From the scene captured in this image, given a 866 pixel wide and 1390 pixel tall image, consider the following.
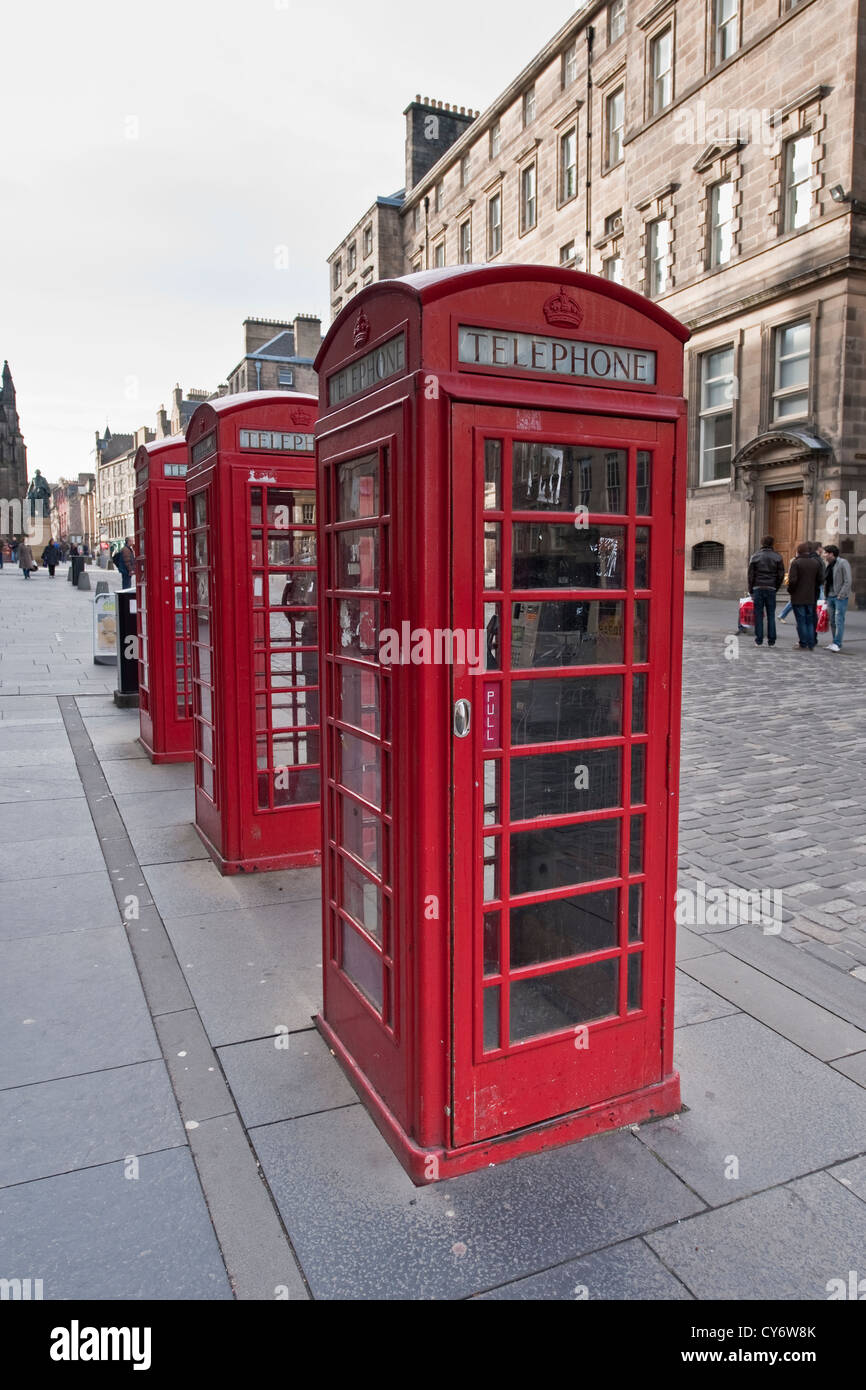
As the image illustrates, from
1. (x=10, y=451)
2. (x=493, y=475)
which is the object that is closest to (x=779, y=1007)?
(x=493, y=475)

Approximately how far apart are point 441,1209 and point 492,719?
140cm

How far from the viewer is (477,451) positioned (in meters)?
2.55

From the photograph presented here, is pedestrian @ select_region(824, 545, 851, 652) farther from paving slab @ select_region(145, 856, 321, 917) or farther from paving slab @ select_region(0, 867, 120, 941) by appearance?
paving slab @ select_region(0, 867, 120, 941)

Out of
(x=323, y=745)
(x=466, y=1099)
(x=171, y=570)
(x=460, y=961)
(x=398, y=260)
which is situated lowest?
(x=466, y=1099)

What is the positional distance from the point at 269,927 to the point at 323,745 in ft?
5.34

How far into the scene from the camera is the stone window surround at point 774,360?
2238 cm

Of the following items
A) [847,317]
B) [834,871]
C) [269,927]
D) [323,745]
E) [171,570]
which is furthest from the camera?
[847,317]

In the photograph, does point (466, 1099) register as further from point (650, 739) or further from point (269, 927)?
point (269, 927)

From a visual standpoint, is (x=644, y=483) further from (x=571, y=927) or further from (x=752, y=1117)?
(x=752, y=1117)

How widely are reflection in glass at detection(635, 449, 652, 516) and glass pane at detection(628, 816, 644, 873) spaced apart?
38.1 inches

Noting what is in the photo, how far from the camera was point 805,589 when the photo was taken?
15.4 m

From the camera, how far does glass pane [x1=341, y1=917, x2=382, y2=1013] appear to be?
3.18m

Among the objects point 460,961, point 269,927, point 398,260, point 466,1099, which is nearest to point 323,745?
point 460,961

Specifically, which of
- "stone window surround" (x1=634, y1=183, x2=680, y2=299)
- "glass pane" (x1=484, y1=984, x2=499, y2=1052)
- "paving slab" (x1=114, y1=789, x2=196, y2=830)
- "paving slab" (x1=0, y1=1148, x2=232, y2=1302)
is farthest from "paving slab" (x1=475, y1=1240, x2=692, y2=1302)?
"stone window surround" (x1=634, y1=183, x2=680, y2=299)
